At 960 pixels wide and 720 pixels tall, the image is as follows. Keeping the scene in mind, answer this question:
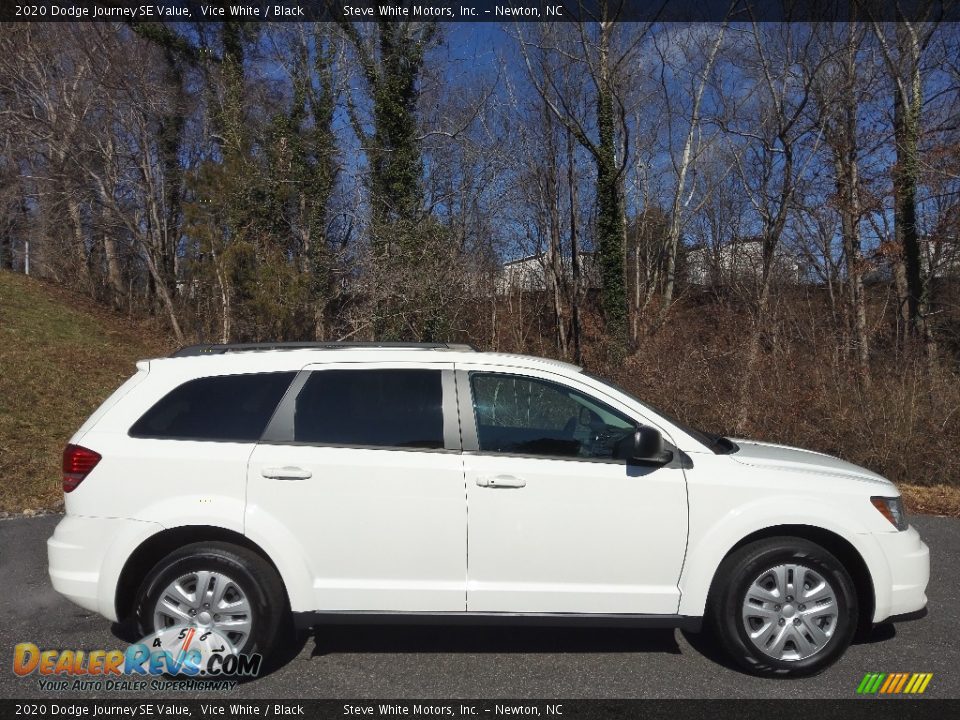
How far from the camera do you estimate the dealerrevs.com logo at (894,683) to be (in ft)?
12.6

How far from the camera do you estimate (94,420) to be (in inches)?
163

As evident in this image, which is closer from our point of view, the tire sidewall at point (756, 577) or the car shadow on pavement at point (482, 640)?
the tire sidewall at point (756, 577)

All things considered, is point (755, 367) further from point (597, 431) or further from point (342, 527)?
point (342, 527)

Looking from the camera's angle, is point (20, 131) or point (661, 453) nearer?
point (661, 453)

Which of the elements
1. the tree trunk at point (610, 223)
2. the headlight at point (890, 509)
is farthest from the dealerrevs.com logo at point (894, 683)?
the tree trunk at point (610, 223)

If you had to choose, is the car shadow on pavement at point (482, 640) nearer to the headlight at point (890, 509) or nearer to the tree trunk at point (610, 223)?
the headlight at point (890, 509)

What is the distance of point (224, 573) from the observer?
12.8 ft

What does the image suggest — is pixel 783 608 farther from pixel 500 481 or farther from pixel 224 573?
pixel 224 573

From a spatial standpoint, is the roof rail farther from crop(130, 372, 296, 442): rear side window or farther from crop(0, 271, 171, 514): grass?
crop(0, 271, 171, 514): grass

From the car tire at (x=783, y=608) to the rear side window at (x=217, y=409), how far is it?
267 cm

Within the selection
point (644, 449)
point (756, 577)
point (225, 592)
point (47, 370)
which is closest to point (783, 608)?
point (756, 577)

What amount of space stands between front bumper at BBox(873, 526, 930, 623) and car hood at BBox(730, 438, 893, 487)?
34 centimetres

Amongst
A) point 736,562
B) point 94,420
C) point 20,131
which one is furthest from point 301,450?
point 20,131

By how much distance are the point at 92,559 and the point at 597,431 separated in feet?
9.34
